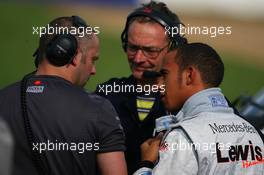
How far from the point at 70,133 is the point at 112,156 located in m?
0.21

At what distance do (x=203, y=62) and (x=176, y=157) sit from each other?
47 centimetres

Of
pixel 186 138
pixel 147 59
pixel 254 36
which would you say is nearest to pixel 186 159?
pixel 186 138

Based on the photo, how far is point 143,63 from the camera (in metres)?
3.79

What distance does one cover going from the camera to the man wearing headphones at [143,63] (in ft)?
12.0

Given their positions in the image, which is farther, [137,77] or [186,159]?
[137,77]

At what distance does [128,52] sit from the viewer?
3848 mm

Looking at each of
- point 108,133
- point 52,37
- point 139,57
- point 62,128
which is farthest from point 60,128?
point 139,57

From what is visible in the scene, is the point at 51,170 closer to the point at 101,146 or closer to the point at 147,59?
the point at 101,146

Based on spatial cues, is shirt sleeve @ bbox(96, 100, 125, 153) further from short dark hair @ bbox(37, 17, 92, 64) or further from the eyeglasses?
the eyeglasses

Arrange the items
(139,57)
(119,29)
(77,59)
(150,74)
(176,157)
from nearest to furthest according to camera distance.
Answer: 1. (176,157)
2. (77,59)
3. (150,74)
4. (139,57)
5. (119,29)

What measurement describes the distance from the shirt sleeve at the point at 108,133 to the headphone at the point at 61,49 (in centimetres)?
28

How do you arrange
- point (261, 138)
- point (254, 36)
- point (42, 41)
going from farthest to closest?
point (254, 36)
point (42, 41)
point (261, 138)

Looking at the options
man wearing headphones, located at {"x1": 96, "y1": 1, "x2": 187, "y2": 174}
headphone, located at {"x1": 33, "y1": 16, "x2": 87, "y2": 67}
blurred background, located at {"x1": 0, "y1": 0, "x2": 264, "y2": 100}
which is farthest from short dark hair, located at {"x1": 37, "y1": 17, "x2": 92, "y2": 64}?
blurred background, located at {"x1": 0, "y1": 0, "x2": 264, "y2": 100}

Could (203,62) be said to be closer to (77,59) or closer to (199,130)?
(199,130)
